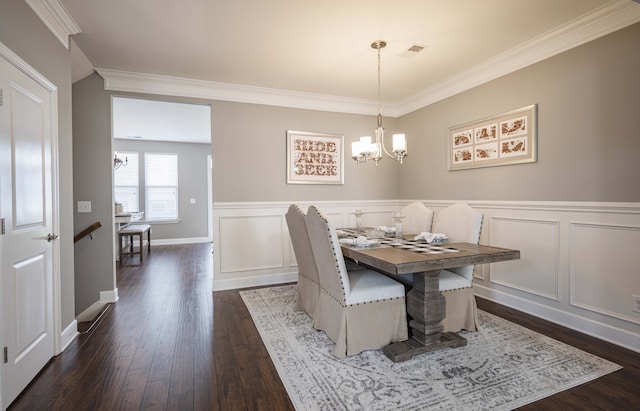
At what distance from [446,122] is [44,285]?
13.8ft

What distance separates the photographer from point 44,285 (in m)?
2.17

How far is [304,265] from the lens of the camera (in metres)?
2.96

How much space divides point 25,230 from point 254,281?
250 centimetres

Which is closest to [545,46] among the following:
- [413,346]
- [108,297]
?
[413,346]

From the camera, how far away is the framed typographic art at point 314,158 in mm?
4285

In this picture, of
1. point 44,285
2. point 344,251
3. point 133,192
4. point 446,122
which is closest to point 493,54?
point 446,122

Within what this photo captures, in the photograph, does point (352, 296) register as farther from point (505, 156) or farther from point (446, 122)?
point (446, 122)

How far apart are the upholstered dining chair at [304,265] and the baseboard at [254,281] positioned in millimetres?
1073

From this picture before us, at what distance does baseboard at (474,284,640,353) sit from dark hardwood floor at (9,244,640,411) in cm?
8

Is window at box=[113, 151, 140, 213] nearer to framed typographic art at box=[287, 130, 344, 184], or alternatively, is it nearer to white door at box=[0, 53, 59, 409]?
framed typographic art at box=[287, 130, 344, 184]

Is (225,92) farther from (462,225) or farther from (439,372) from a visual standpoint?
(439,372)

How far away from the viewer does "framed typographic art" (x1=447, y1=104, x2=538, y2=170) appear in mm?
3012

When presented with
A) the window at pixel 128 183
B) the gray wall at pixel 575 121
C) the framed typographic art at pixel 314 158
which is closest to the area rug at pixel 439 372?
the gray wall at pixel 575 121

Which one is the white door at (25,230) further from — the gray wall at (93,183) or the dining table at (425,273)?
the dining table at (425,273)
